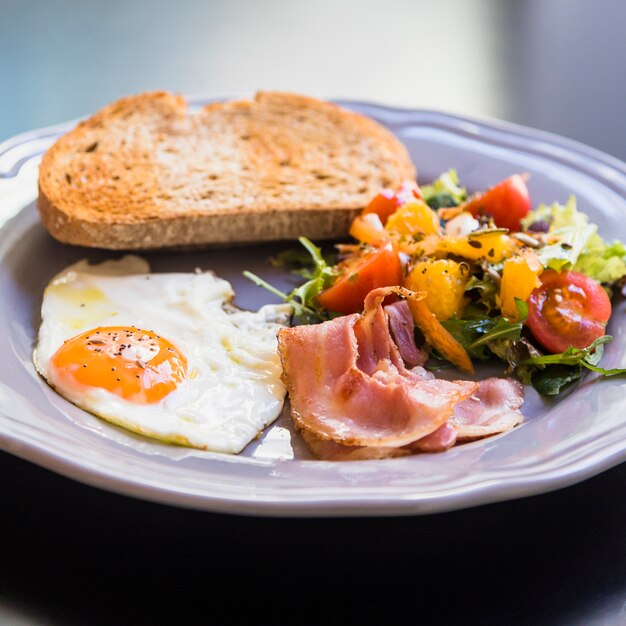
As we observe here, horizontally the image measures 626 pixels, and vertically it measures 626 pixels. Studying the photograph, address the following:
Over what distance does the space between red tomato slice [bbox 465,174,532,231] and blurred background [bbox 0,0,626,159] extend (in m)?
1.54

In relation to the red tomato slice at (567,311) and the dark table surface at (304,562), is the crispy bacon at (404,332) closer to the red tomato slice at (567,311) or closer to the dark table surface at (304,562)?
the red tomato slice at (567,311)

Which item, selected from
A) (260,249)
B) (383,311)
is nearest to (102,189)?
(260,249)

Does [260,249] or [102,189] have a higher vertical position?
[102,189]

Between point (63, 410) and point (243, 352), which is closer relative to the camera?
point (63, 410)

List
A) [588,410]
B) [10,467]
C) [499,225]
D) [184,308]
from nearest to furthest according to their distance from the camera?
[10,467] → [588,410] → [184,308] → [499,225]

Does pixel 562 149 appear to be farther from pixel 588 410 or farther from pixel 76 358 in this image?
pixel 76 358

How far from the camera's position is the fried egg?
3020mm

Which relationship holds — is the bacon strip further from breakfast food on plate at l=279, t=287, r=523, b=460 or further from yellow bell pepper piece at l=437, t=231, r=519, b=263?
yellow bell pepper piece at l=437, t=231, r=519, b=263

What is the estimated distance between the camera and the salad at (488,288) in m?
3.43

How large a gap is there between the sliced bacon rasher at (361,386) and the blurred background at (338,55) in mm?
2695

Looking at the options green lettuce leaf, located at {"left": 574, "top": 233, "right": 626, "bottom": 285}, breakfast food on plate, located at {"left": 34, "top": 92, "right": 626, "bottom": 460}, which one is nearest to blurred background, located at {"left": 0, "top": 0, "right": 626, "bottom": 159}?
breakfast food on plate, located at {"left": 34, "top": 92, "right": 626, "bottom": 460}

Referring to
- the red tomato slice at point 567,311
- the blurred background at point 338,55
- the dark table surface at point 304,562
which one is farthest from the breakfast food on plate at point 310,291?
the blurred background at point 338,55

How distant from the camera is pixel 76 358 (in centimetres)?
320

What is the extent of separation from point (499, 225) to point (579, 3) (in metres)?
4.29
